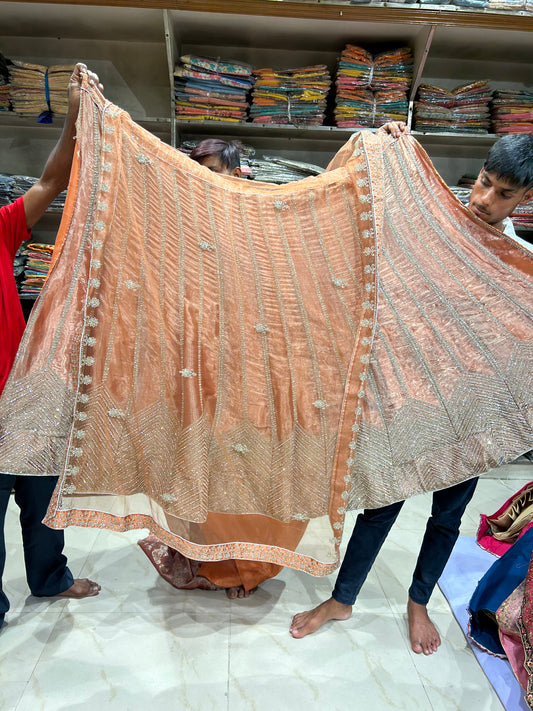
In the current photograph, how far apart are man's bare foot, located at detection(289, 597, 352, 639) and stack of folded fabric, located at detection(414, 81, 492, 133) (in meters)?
2.53

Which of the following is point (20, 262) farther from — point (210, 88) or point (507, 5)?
point (507, 5)

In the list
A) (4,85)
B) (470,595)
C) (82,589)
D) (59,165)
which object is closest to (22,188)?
(4,85)

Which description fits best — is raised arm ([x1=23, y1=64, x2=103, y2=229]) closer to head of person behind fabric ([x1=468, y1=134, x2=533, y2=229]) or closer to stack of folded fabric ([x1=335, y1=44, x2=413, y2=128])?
head of person behind fabric ([x1=468, y1=134, x2=533, y2=229])

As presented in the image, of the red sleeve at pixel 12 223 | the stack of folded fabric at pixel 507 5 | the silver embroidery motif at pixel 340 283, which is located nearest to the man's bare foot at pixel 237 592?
the silver embroidery motif at pixel 340 283

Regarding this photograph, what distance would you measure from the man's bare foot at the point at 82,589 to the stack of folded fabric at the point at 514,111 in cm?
312

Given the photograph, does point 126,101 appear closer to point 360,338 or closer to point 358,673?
point 360,338

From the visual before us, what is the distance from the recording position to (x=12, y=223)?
158 centimetres

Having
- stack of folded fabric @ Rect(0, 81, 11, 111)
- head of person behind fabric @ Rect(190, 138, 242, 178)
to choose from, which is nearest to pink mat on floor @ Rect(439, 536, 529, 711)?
head of person behind fabric @ Rect(190, 138, 242, 178)

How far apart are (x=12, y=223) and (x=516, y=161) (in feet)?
4.99

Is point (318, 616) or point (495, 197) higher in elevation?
point (495, 197)

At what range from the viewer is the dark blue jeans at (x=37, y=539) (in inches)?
67.4

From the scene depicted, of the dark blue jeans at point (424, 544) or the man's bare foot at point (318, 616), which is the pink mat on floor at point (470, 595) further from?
the man's bare foot at point (318, 616)

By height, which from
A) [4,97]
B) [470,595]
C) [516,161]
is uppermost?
[4,97]

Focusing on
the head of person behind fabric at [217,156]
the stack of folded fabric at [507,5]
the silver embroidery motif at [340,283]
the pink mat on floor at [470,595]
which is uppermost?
the stack of folded fabric at [507,5]
